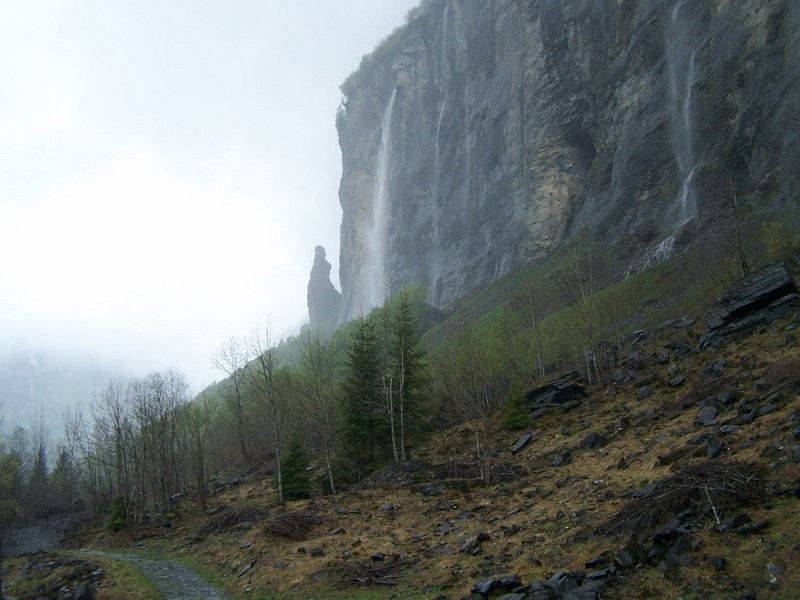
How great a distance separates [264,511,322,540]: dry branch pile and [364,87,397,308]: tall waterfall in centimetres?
12063

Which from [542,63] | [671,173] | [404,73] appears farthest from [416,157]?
[671,173]

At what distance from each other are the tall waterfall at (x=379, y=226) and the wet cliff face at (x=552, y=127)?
60cm

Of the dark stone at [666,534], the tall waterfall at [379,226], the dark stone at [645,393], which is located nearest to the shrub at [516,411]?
the dark stone at [645,393]

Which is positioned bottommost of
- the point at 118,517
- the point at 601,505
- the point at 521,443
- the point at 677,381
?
the point at 601,505

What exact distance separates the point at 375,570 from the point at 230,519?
44.8 feet

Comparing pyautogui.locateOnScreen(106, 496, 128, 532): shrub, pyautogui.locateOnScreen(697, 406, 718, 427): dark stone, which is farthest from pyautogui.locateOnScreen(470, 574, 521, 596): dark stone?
pyautogui.locateOnScreen(106, 496, 128, 532): shrub

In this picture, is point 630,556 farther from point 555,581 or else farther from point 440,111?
point 440,111

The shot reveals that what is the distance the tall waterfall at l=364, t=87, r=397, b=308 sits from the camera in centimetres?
14475

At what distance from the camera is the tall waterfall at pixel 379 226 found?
145 meters

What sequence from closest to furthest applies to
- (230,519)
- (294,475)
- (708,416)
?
(708,416)
(230,519)
(294,475)

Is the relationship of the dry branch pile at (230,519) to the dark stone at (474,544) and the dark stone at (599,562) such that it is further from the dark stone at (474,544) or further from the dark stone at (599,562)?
the dark stone at (599,562)

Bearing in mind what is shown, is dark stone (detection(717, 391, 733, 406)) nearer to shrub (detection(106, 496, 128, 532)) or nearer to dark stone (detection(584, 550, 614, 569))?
dark stone (detection(584, 550, 614, 569))

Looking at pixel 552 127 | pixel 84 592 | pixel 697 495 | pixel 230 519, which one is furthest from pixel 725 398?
pixel 552 127

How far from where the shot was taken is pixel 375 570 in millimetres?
13695
